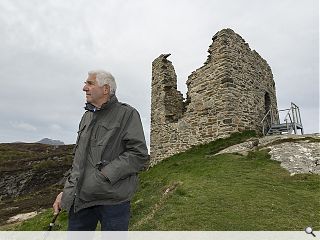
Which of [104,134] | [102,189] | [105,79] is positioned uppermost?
[105,79]

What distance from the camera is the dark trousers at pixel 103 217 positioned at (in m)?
4.39

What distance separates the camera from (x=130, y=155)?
14.9ft

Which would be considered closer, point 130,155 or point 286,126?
point 130,155

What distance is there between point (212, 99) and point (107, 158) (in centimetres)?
1666

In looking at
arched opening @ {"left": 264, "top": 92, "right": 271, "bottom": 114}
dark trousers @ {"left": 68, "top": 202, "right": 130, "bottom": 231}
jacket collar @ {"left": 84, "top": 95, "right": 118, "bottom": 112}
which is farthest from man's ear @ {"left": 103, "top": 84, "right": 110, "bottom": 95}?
arched opening @ {"left": 264, "top": 92, "right": 271, "bottom": 114}

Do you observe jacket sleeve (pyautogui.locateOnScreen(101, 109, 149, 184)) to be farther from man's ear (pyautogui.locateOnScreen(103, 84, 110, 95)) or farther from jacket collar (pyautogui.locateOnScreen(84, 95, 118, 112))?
man's ear (pyautogui.locateOnScreen(103, 84, 110, 95))

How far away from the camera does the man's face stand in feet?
16.0

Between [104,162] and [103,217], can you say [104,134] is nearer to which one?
[104,162]

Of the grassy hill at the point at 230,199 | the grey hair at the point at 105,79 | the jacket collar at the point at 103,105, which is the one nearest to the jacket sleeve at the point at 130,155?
the jacket collar at the point at 103,105

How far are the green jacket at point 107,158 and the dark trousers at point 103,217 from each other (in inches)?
4.0

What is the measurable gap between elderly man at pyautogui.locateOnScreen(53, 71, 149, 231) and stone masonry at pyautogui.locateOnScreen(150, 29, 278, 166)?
50.8 ft

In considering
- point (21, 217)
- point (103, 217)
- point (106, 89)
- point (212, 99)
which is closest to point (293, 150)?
point (212, 99)

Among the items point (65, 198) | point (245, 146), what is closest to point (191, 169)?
point (245, 146)

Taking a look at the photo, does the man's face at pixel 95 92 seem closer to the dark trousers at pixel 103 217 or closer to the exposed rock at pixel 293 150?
the dark trousers at pixel 103 217
